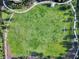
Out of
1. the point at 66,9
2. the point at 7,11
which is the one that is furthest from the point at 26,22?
the point at 66,9

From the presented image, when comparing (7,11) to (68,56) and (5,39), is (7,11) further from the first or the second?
(68,56)

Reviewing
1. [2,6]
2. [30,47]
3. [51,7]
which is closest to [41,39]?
[30,47]

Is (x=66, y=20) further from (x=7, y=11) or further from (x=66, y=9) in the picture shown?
(x=7, y=11)

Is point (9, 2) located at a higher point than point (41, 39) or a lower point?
higher

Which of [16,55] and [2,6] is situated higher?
[2,6]

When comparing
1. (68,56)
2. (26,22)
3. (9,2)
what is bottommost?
(68,56)
